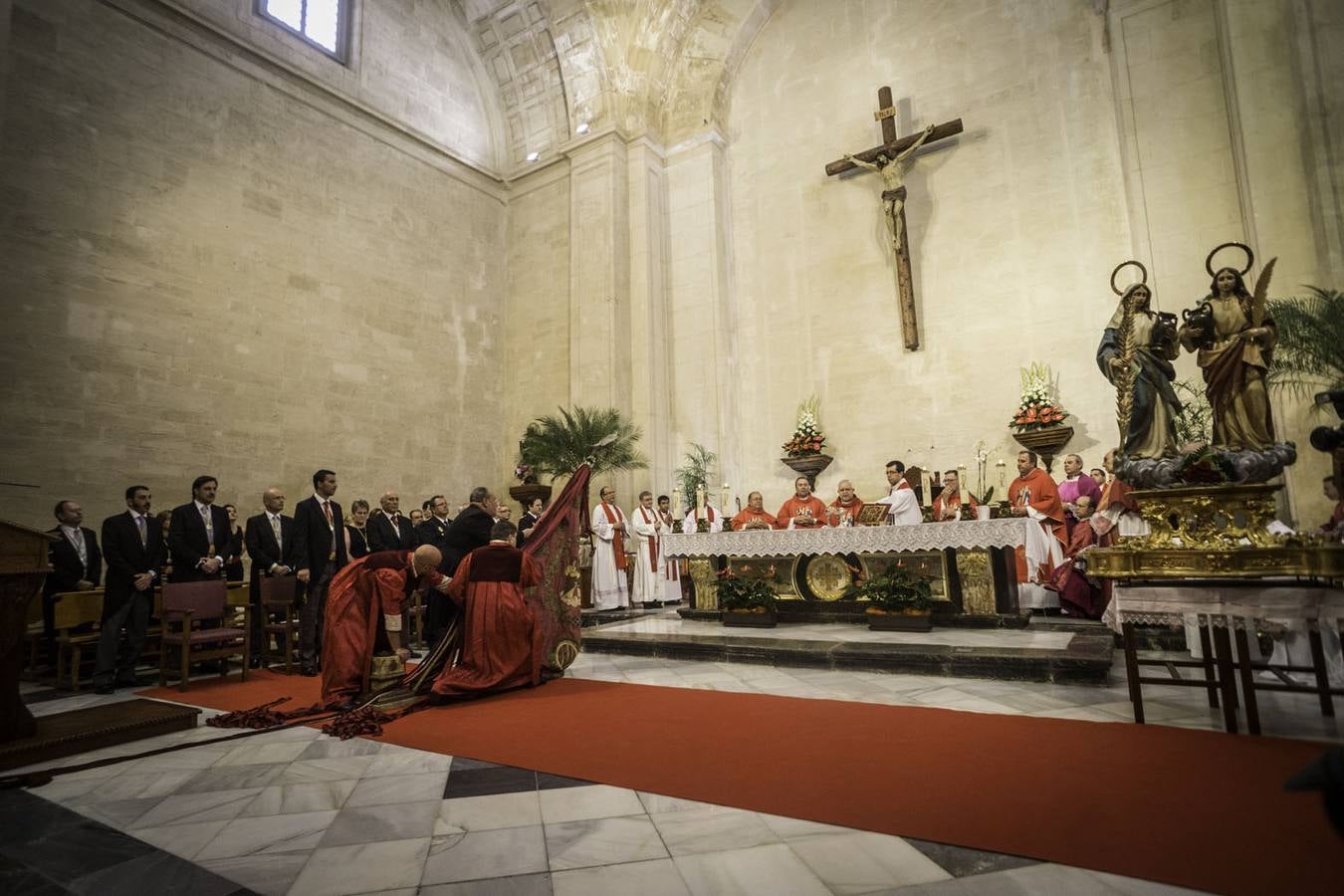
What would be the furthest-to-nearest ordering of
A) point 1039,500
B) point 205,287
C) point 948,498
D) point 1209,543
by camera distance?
1. point 205,287
2. point 948,498
3. point 1039,500
4. point 1209,543

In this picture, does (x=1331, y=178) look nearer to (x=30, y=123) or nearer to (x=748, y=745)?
(x=748, y=745)

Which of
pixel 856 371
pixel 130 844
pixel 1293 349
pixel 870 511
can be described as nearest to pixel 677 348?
pixel 856 371

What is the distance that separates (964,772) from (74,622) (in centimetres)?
756

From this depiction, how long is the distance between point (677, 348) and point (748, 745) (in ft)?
34.5

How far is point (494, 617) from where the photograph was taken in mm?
5559

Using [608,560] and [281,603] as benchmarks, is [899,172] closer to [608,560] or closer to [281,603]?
[608,560]

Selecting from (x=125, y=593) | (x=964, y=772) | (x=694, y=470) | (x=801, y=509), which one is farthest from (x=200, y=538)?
(x=694, y=470)

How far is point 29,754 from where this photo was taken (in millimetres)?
3963

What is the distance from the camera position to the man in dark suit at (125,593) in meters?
6.44

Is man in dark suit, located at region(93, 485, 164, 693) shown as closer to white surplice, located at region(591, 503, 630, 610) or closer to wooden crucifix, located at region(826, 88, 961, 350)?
white surplice, located at region(591, 503, 630, 610)

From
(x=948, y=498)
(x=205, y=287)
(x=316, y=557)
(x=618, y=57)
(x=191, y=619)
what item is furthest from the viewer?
(x=618, y=57)

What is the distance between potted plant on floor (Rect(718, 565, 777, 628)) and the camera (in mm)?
8094

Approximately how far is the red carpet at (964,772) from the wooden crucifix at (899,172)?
817 cm

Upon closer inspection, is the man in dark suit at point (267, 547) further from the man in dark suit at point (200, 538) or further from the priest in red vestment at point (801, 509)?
the priest in red vestment at point (801, 509)
